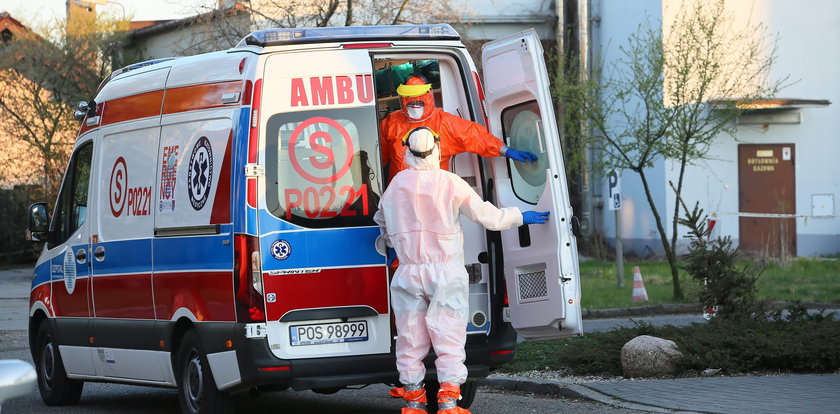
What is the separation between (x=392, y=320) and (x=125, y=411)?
299 cm

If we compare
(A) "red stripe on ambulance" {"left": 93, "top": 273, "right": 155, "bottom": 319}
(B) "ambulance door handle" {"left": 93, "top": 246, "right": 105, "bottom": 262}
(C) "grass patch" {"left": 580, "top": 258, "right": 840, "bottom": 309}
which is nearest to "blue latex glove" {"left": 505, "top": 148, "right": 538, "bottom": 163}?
(A) "red stripe on ambulance" {"left": 93, "top": 273, "right": 155, "bottom": 319}

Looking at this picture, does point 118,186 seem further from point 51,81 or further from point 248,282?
point 51,81

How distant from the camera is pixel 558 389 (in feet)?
33.5

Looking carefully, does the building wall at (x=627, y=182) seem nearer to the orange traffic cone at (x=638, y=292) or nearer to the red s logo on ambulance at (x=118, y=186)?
the orange traffic cone at (x=638, y=292)

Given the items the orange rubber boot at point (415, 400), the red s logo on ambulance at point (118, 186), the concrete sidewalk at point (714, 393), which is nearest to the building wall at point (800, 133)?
the concrete sidewalk at point (714, 393)

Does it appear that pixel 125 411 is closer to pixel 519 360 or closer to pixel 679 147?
pixel 519 360

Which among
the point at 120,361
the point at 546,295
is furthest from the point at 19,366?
the point at 120,361

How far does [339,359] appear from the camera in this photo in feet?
27.2

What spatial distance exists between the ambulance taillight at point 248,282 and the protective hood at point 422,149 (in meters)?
1.12

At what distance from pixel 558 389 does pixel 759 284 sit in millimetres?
9426

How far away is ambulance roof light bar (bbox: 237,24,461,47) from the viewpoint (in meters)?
8.45

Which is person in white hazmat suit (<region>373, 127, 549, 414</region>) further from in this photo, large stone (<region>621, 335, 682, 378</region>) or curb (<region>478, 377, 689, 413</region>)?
large stone (<region>621, 335, 682, 378</region>)

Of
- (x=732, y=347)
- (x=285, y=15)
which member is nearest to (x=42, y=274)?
(x=732, y=347)

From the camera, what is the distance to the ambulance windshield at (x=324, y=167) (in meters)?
8.33
